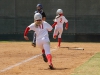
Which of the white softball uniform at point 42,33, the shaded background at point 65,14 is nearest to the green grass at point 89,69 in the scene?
the white softball uniform at point 42,33

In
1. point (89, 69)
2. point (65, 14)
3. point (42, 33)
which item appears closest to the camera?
point (89, 69)

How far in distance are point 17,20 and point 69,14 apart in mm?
3330

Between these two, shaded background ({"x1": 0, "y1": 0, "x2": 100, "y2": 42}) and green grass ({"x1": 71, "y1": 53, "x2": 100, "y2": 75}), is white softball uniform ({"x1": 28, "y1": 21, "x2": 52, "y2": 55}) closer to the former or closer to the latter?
green grass ({"x1": 71, "y1": 53, "x2": 100, "y2": 75})

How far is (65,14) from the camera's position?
2419 centimetres

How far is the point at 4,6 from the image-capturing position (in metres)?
24.4

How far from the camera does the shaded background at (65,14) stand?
944 inches

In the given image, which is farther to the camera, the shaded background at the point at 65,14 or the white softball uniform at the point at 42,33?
the shaded background at the point at 65,14

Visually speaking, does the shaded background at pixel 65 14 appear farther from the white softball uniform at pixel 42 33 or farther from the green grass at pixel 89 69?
the white softball uniform at pixel 42 33

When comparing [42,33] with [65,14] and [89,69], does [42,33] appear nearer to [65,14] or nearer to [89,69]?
[89,69]

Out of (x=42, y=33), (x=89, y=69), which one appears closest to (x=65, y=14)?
(x=42, y=33)

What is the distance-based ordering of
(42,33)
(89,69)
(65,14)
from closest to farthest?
(89,69)
(42,33)
(65,14)

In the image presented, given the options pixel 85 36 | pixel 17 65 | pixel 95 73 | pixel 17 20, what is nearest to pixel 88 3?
pixel 85 36

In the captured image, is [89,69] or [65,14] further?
[65,14]

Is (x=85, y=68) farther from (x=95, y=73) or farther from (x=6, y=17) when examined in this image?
(x=6, y=17)
